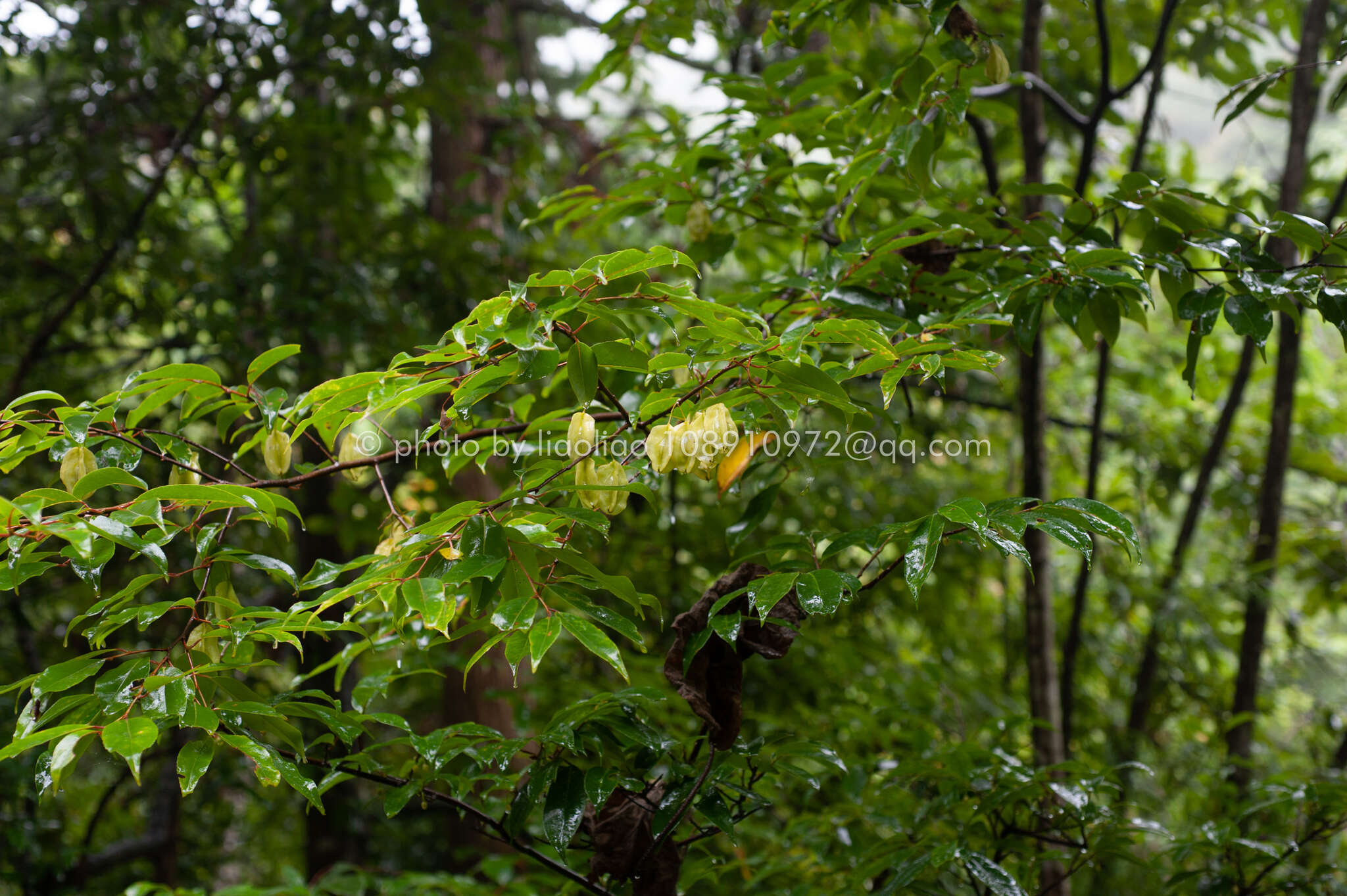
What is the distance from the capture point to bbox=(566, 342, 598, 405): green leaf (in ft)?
3.33

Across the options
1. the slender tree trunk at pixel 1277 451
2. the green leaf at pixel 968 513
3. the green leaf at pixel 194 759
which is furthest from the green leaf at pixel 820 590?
the slender tree trunk at pixel 1277 451

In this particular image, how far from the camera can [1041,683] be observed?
2.12m

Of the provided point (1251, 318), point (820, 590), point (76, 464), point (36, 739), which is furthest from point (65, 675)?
point (1251, 318)

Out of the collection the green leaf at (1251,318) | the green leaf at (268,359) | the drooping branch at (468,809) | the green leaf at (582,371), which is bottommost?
the drooping branch at (468,809)

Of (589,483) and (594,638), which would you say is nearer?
(594,638)

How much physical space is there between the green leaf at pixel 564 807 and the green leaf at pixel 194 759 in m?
0.40

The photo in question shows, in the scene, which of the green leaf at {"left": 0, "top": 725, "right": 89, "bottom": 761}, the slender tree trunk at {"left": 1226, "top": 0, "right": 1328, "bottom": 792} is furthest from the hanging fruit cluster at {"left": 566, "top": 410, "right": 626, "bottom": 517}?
the slender tree trunk at {"left": 1226, "top": 0, "right": 1328, "bottom": 792}

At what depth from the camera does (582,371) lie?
1023 millimetres

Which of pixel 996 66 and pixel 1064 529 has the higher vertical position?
pixel 996 66

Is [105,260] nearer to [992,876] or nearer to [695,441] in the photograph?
[695,441]

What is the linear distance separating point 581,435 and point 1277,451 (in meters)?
2.20

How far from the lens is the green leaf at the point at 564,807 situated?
3.53 feet

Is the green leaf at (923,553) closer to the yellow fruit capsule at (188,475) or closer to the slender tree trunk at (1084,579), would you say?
the yellow fruit capsule at (188,475)

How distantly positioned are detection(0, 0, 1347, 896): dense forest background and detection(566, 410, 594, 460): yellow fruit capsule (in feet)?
0.20
